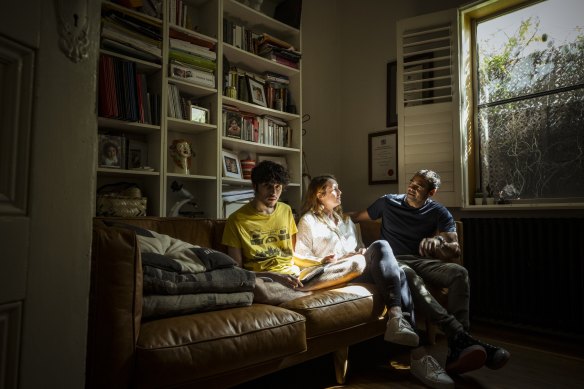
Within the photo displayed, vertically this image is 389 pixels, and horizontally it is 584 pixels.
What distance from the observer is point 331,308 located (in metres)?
1.61

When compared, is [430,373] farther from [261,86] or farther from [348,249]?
[261,86]

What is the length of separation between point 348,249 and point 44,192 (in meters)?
1.90

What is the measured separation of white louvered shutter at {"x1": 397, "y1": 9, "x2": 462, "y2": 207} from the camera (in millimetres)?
2801

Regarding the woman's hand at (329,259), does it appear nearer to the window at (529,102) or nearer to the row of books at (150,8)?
the window at (529,102)

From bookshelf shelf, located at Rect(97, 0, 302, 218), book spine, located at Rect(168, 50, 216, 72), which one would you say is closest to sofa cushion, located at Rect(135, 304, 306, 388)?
bookshelf shelf, located at Rect(97, 0, 302, 218)

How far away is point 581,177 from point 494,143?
0.61 metres

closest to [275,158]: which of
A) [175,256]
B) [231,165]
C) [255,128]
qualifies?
[255,128]

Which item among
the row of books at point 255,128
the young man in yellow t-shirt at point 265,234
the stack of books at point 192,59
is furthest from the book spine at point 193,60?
the young man in yellow t-shirt at point 265,234

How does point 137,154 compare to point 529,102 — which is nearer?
point 137,154

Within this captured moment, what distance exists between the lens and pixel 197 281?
1.33m

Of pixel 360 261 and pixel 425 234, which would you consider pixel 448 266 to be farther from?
pixel 360 261

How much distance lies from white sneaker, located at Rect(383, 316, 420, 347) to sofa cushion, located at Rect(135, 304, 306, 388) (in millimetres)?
460

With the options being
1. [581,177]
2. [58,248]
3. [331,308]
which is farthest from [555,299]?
[58,248]

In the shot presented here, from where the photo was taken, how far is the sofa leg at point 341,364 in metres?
1.68
